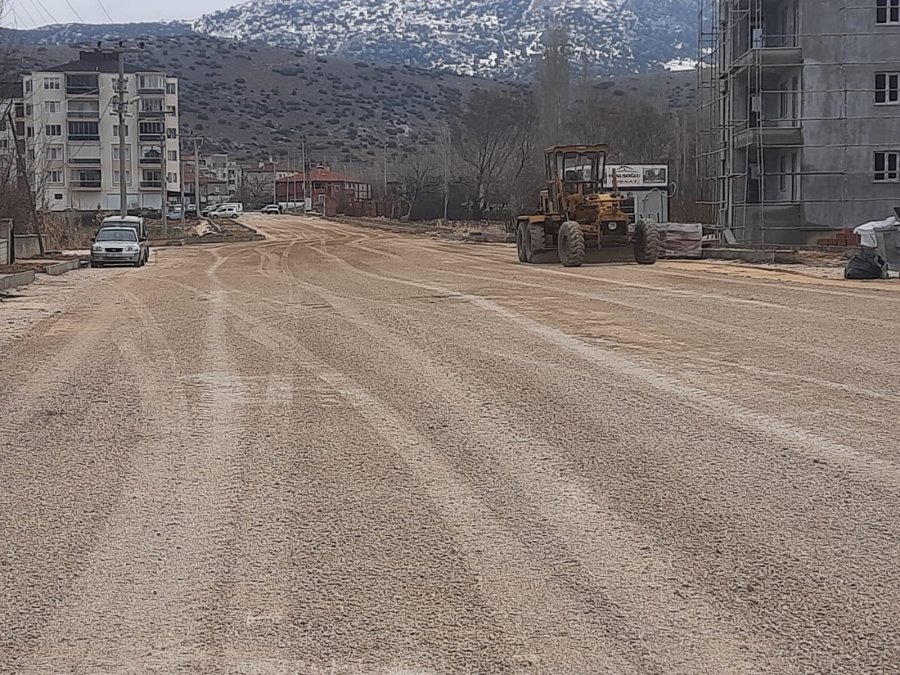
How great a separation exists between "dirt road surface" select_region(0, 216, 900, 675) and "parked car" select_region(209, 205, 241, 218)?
91675 mm

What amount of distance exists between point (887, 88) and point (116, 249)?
28.3 m

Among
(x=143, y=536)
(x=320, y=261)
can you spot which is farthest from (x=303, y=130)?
(x=143, y=536)

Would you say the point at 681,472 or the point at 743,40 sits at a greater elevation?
the point at 743,40

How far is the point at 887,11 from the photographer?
43.8 metres

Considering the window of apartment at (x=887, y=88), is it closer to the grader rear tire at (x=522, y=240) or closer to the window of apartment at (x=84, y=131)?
the grader rear tire at (x=522, y=240)

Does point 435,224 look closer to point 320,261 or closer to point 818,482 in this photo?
point 320,261

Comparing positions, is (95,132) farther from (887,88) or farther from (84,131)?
(887,88)

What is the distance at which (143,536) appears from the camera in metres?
6.32

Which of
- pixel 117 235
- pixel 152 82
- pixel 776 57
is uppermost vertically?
pixel 152 82

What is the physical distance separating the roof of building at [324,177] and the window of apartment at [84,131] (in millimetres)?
29406

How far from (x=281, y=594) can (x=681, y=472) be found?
313 centimetres

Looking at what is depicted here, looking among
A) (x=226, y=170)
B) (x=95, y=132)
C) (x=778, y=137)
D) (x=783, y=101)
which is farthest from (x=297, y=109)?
(x=778, y=137)

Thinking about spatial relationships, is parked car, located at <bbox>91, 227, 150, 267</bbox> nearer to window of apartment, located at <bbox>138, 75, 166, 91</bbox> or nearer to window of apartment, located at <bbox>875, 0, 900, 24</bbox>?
window of apartment, located at <bbox>875, 0, 900, 24</bbox>

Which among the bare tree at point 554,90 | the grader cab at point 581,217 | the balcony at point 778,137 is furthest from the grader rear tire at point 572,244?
the bare tree at point 554,90
